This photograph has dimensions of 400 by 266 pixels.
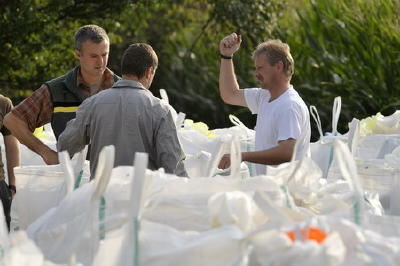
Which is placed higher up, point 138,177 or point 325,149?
point 138,177

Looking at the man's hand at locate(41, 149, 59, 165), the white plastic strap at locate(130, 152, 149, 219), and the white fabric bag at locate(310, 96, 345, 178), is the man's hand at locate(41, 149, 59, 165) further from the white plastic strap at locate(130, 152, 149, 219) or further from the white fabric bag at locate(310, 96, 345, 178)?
the white plastic strap at locate(130, 152, 149, 219)

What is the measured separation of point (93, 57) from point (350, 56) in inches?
268

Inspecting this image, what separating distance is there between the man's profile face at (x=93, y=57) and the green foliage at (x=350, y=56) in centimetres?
566

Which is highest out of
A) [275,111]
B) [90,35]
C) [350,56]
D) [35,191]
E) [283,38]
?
[90,35]

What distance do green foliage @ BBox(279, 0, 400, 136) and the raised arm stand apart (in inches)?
199

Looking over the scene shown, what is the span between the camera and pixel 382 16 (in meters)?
12.0

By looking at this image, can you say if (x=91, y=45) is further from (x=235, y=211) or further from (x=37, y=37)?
(x=37, y=37)

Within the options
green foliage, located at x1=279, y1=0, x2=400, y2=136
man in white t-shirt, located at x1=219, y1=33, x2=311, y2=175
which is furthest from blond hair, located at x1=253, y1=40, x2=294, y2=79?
green foliage, located at x1=279, y1=0, x2=400, y2=136

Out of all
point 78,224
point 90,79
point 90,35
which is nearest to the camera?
point 78,224

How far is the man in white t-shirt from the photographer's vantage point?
529 cm

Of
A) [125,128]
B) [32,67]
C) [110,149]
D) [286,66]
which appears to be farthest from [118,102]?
[32,67]

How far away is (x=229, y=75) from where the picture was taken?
244 inches

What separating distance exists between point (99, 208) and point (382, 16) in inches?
345

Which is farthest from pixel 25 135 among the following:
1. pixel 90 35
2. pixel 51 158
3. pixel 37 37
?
pixel 37 37
